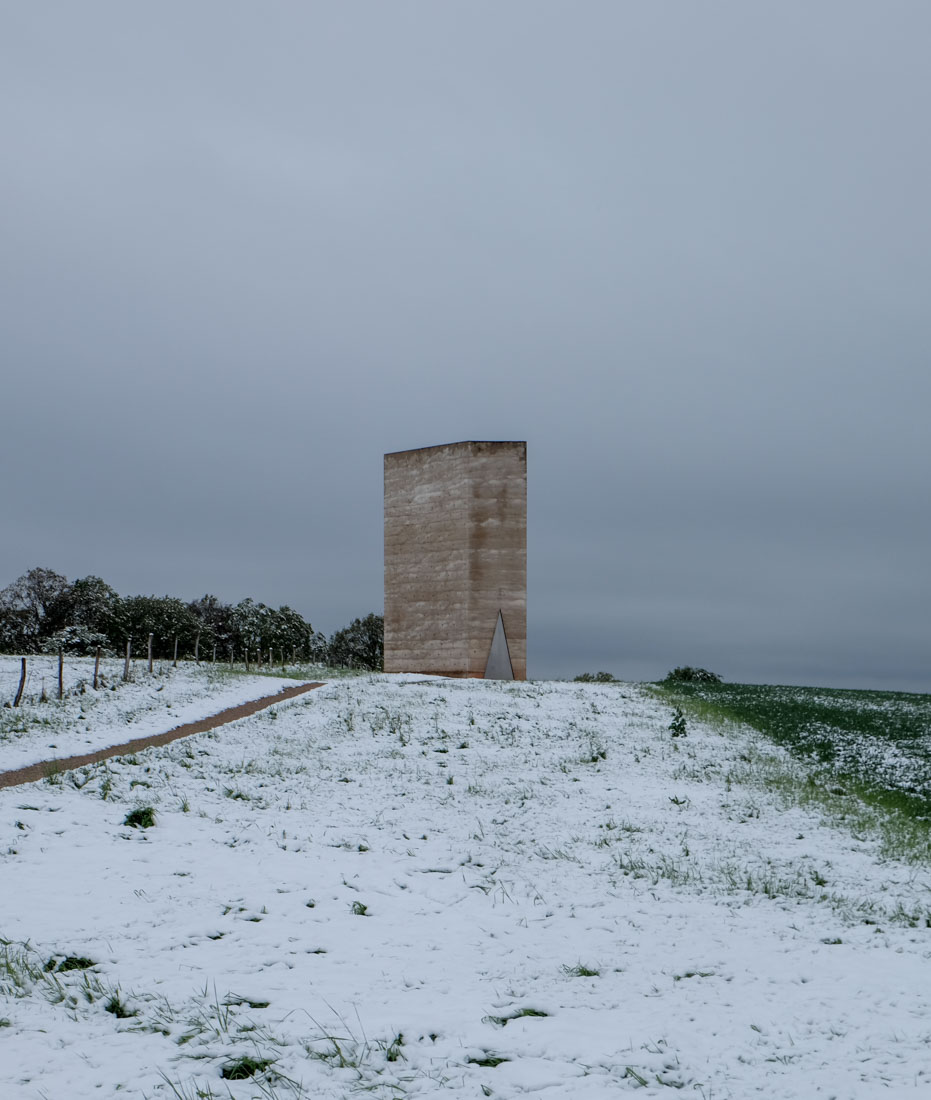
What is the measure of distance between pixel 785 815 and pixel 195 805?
31.2 ft

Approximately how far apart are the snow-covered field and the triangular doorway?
26.9 m

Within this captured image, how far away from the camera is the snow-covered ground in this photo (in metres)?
20.0

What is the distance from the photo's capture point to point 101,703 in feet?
85.5

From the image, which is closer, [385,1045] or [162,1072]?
[162,1072]

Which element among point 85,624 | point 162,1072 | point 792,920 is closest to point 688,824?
point 792,920

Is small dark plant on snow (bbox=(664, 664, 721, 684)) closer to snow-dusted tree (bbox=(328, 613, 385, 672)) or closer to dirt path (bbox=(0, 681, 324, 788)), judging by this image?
snow-dusted tree (bbox=(328, 613, 385, 672))

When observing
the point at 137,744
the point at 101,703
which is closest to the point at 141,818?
the point at 137,744

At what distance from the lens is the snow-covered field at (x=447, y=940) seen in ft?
19.8

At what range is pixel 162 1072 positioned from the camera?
19.2ft

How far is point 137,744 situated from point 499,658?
26.0 metres

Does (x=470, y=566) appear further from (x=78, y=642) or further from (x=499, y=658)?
(x=78, y=642)

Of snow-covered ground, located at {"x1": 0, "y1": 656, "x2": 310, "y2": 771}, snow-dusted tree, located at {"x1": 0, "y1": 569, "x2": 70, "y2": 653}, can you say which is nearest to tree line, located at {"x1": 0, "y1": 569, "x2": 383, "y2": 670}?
snow-dusted tree, located at {"x1": 0, "y1": 569, "x2": 70, "y2": 653}

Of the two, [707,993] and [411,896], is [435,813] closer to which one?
[411,896]

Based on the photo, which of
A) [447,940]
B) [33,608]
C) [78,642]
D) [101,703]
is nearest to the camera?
[447,940]
